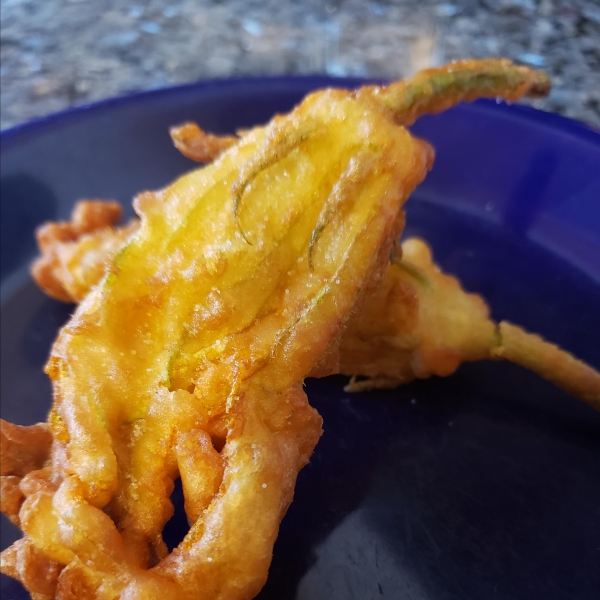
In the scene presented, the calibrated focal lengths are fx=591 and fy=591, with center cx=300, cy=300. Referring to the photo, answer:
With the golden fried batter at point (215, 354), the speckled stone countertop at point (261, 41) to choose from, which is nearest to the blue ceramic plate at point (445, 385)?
the golden fried batter at point (215, 354)

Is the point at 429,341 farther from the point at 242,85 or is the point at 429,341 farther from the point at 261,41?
the point at 261,41

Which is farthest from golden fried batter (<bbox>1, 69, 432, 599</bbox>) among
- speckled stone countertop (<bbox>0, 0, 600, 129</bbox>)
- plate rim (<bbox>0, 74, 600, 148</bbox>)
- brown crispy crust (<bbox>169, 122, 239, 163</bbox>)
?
speckled stone countertop (<bbox>0, 0, 600, 129</bbox>)

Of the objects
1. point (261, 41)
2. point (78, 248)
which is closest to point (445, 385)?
point (78, 248)

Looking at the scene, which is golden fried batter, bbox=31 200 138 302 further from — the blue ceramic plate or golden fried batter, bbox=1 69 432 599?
golden fried batter, bbox=1 69 432 599

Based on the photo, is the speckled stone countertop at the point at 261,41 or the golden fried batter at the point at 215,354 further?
the speckled stone countertop at the point at 261,41

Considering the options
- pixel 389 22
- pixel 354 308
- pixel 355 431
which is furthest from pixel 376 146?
pixel 389 22

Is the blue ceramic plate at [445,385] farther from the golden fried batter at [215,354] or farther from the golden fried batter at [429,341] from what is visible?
the golden fried batter at [215,354]

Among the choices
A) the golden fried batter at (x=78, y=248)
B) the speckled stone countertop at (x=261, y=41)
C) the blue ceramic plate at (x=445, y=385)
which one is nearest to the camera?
the blue ceramic plate at (x=445, y=385)

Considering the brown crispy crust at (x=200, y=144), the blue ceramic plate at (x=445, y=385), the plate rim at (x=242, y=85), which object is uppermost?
the brown crispy crust at (x=200, y=144)
